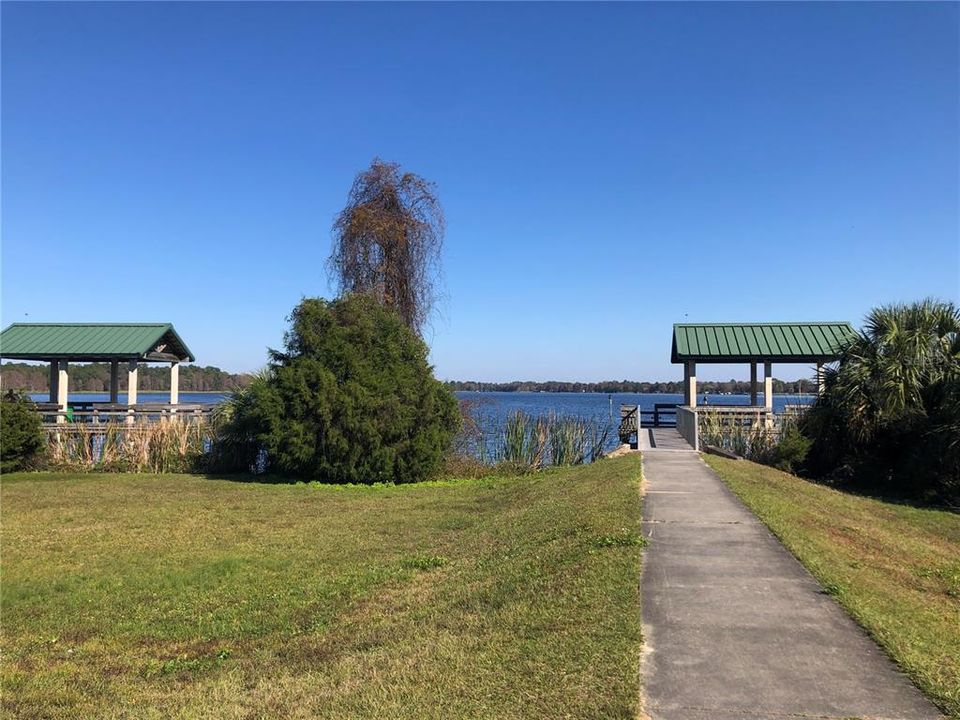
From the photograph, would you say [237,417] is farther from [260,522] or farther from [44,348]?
[44,348]

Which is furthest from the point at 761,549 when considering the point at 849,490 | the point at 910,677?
the point at 849,490

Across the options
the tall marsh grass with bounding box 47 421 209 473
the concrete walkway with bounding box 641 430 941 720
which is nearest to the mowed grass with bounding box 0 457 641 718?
the concrete walkway with bounding box 641 430 941 720

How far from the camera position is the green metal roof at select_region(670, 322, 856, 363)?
80.4 ft

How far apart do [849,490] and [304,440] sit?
1289 cm

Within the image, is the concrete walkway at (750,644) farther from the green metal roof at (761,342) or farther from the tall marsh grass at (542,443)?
the green metal roof at (761,342)

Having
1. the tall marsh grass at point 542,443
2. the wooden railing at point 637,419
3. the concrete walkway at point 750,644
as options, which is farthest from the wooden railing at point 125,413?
the concrete walkway at point 750,644

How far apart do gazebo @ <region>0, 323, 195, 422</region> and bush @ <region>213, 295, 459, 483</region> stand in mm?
7451

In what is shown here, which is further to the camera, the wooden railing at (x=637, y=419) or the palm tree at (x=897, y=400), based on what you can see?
the wooden railing at (x=637, y=419)

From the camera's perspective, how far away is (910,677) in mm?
4574

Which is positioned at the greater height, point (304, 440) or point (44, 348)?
point (44, 348)

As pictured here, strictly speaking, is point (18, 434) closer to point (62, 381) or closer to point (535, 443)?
point (62, 381)

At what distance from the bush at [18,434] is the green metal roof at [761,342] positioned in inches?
770

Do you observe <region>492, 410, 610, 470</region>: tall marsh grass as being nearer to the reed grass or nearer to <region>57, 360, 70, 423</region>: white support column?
the reed grass

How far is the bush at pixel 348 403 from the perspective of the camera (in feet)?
57.8
